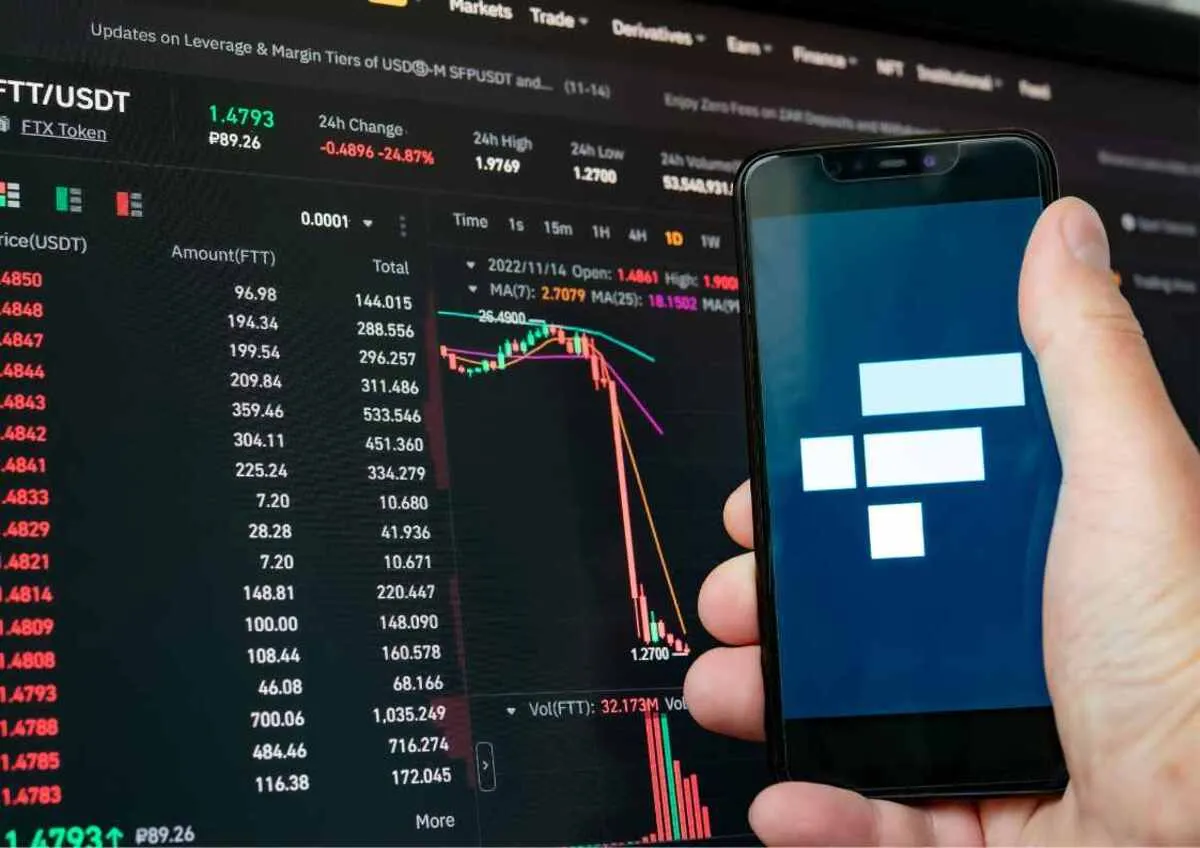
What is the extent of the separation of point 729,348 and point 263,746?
1.17 feet

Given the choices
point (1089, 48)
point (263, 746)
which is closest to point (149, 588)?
point (263, 746)

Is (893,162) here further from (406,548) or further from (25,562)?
(25,562)

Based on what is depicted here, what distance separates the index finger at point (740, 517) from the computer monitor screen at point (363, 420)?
2 centimetres

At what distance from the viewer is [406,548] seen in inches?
30.1

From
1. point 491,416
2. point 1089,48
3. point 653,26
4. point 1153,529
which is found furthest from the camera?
point 1089,48

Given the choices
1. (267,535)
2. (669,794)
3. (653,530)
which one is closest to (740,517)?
(653,530)

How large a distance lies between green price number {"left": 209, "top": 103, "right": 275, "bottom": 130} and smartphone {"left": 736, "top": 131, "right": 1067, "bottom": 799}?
0.82 feet

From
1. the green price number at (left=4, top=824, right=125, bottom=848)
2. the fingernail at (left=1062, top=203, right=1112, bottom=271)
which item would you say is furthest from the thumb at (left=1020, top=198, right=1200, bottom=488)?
the green price number at (left=4, top=824, right=125, bottom=848)

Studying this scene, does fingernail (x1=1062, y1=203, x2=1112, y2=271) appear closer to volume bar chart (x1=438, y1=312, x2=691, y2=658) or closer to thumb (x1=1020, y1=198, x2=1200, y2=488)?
thumb (x1=1020, y1=198, x2=1200, y2=488)

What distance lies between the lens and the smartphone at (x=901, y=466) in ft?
2.44

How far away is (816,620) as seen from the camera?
76 cm

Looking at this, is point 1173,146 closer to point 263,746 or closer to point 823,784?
point 823,784

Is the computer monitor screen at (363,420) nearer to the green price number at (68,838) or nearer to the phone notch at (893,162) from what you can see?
the green price number at (68,838)

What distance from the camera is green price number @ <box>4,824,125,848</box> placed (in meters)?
0.65
